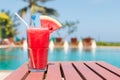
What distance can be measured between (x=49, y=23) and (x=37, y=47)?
18 cm

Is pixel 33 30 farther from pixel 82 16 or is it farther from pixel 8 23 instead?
pixel 82 16

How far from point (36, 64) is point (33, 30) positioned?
0.70 feet

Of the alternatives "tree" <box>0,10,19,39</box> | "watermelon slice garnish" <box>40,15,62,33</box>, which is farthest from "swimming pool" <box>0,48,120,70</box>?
"tree" <box>0,10,19,39</box>

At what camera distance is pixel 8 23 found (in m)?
25.9

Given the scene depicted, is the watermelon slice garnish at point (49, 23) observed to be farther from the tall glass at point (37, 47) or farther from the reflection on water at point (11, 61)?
the reflection on water at point (11, 61)

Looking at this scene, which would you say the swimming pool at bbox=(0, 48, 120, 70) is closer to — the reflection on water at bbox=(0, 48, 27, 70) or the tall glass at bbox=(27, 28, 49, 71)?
the reflection on water at bbox=(0, 48, 27, 70)

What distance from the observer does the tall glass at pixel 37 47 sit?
6.87 ft

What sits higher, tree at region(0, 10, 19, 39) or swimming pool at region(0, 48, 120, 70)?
tree at region(0, 10, 19, 39)

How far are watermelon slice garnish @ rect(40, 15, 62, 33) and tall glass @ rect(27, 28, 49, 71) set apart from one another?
7 cm

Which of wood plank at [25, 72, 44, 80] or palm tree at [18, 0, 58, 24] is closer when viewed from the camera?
wood plank at [25, 72, 44, 80]

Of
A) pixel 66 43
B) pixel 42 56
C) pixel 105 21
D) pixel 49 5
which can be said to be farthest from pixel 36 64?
pixel 105 21

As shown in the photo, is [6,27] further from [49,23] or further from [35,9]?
[49,23]

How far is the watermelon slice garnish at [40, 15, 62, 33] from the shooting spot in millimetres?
2168

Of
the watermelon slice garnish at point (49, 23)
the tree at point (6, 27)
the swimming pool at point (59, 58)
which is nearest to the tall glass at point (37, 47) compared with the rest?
the watermelon slice garnish at point (49, 23)
